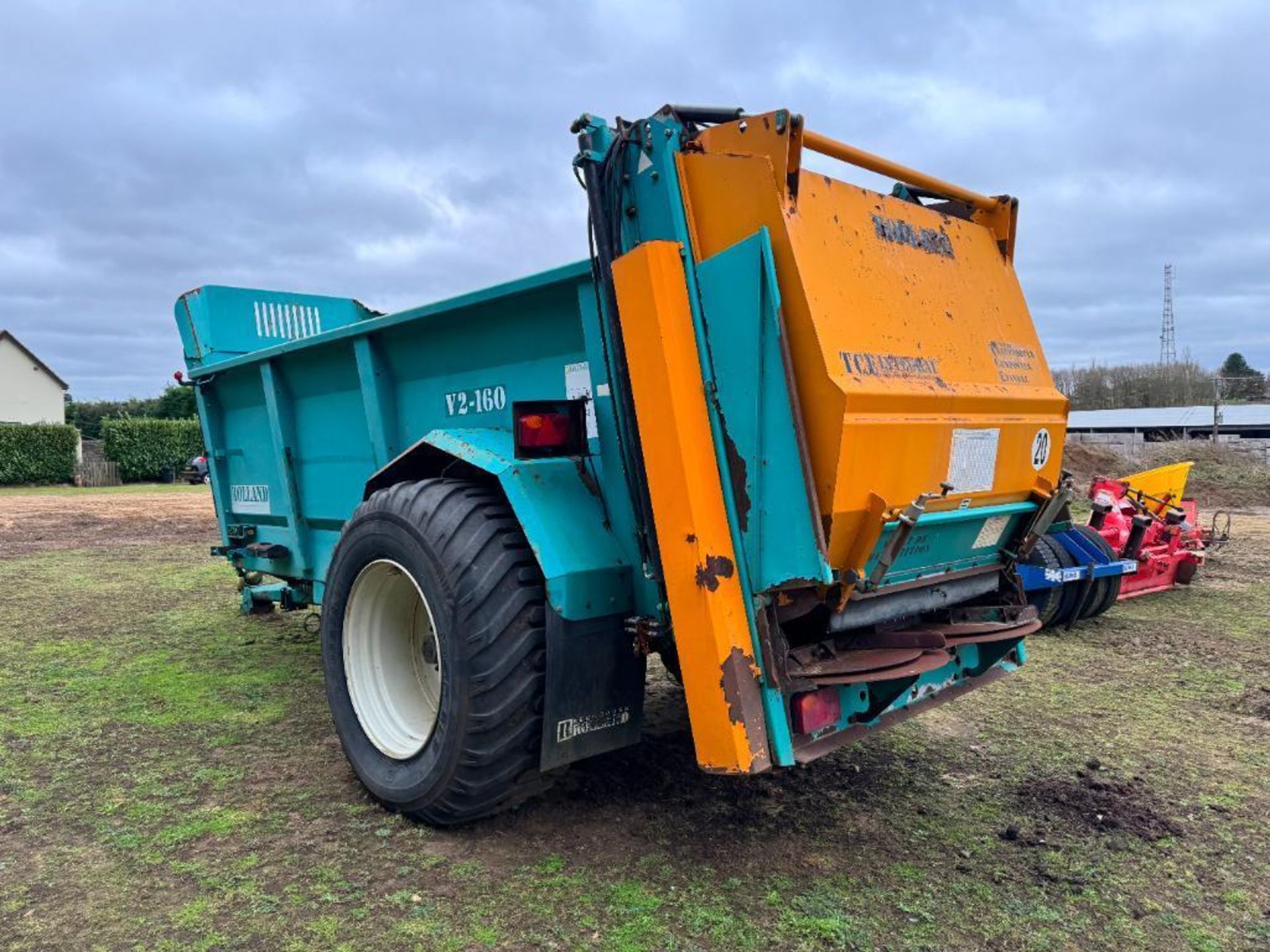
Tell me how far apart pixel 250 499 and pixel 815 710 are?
171 inches

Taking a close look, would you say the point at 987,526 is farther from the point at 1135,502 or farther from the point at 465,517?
the point at 1135,502

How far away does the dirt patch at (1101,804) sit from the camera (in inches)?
126

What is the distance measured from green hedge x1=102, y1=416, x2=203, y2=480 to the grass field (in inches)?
1235

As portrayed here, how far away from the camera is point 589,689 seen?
9.48 feet

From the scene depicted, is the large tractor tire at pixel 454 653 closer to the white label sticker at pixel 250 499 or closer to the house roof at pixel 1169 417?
the white label sticker at pixel 250 499

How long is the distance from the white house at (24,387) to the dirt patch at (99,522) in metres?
25.3

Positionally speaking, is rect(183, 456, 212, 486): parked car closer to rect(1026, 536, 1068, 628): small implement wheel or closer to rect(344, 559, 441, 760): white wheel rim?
rect(1026, 536, 1068, 628): small implement wheel

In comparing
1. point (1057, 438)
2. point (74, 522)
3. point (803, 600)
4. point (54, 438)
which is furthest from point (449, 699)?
point (54, 438)

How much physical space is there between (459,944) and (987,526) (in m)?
2.19

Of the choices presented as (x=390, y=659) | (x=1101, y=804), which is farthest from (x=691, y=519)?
(x=1101, y=804)

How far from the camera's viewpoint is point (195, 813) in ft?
10.8

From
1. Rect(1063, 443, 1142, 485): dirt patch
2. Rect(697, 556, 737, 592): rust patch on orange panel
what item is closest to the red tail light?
Rect(697, 556, 737, 592): rust patch on orange panel

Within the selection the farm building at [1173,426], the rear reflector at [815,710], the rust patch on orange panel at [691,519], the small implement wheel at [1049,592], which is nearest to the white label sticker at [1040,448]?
the rear reflector at [815,710]

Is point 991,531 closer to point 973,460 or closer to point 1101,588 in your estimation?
point 973,460
